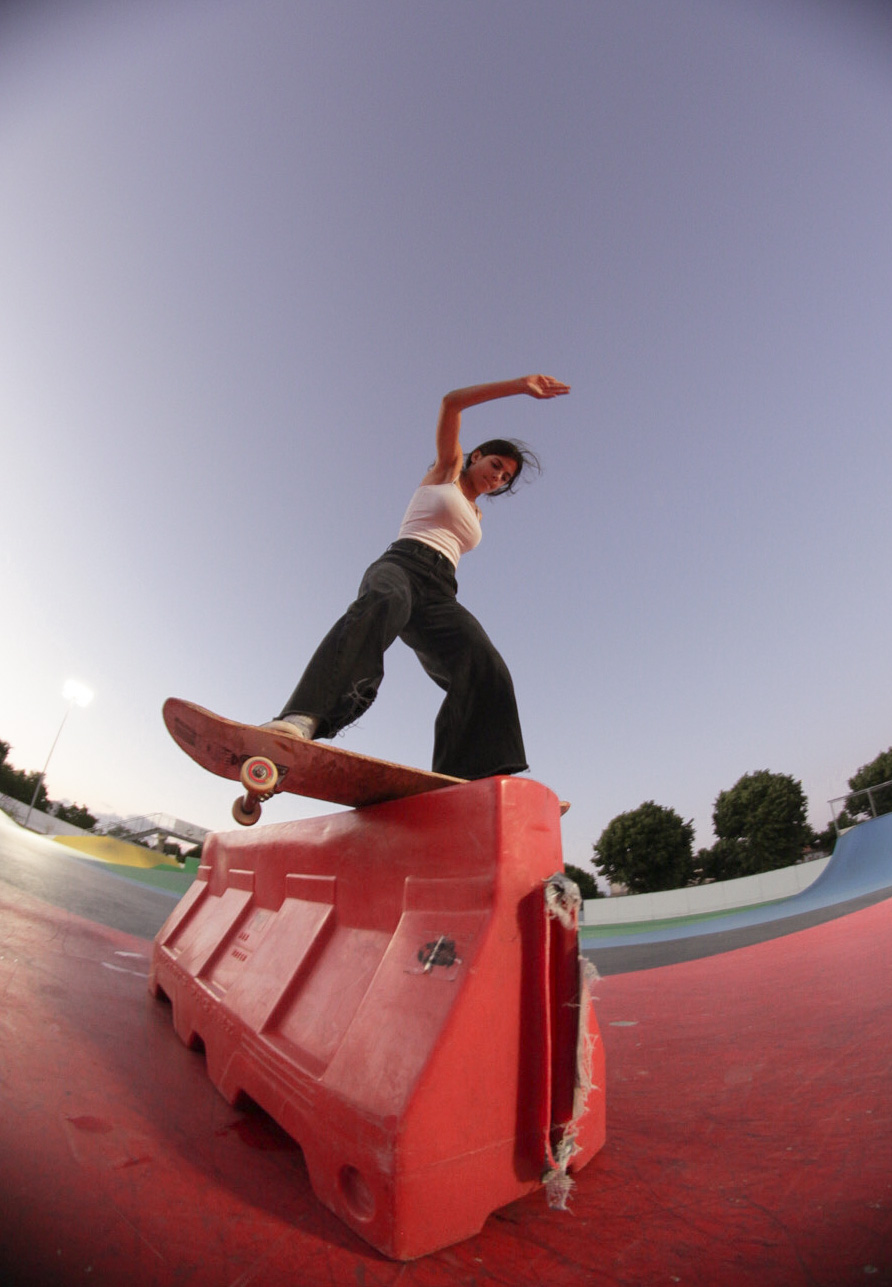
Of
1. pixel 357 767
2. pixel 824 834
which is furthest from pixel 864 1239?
pixel 824 834

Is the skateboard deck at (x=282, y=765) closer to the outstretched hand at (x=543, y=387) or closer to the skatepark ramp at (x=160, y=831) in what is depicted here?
the outstretched hand at (x=543, y=387)

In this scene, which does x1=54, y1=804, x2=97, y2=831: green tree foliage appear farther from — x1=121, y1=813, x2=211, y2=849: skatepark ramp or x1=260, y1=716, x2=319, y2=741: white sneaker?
x1=260, y1=716, x2=319, y2=741: white sneaker

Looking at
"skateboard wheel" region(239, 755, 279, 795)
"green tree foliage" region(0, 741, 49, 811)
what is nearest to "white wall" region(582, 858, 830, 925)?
"skateboard wheel" region(239, 755, 279, 795)

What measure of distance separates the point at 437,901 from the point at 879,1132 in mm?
1044

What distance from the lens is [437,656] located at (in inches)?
91.0

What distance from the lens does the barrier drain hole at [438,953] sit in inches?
40.8

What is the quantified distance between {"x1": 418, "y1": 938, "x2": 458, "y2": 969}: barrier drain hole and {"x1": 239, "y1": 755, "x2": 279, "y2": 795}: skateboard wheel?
60 centimetres

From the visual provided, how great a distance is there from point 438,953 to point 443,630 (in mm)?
1368

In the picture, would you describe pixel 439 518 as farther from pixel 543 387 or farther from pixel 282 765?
pixel 282 765

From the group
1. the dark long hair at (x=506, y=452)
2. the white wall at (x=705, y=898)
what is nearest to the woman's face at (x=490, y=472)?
the dark long hair at (x=506, y=452)

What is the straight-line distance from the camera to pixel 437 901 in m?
1.16

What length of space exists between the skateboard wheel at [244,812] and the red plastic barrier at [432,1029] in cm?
28

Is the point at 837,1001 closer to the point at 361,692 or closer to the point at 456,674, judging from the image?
the point at 456,674

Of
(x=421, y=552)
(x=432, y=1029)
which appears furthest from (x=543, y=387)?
(x=432, y=1029)
